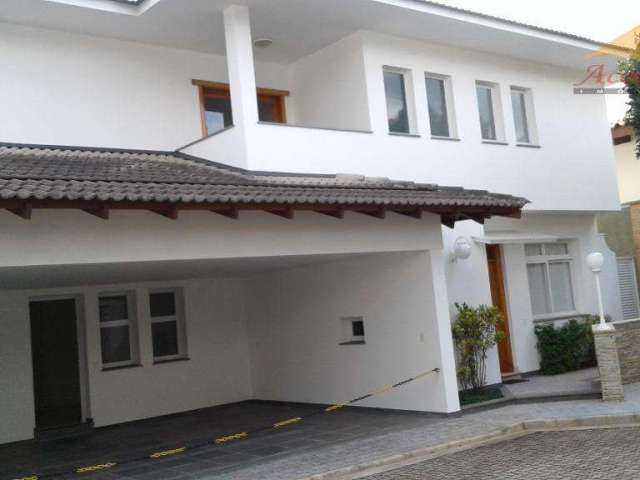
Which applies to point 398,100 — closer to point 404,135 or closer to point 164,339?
point 404,135

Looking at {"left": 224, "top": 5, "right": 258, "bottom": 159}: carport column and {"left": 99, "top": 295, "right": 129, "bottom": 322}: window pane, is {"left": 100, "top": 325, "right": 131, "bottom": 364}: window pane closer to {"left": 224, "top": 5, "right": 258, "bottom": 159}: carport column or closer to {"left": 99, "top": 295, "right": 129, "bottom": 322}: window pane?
{"left": 99, "top": 295, "right": 129, "bottom": 322}: window pane

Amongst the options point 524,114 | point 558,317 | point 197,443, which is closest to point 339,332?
point 197,443

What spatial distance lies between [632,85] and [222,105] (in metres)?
8.02

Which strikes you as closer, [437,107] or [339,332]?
[339,332]

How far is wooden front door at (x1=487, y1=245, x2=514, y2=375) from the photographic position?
1547 cm

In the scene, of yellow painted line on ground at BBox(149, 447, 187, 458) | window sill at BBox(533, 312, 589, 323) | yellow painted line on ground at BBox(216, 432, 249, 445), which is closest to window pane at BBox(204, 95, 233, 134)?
yellow painted line on ground at BBox(216, 432, 249, 445)

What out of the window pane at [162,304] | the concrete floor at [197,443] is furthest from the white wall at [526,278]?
the window pane at [162,304]

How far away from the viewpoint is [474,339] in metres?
13.5

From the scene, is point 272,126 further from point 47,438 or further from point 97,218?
point 47,438

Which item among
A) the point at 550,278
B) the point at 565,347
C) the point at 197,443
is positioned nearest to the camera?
the point at 197,443

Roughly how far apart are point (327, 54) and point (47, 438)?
28.9ft

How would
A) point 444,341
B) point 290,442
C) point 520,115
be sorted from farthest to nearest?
point 520,115 → point 444,341 → point 290,442

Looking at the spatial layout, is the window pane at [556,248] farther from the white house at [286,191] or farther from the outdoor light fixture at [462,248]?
the outdoor light fixture at [462,248]

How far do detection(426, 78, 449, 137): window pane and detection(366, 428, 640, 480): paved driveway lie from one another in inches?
271
